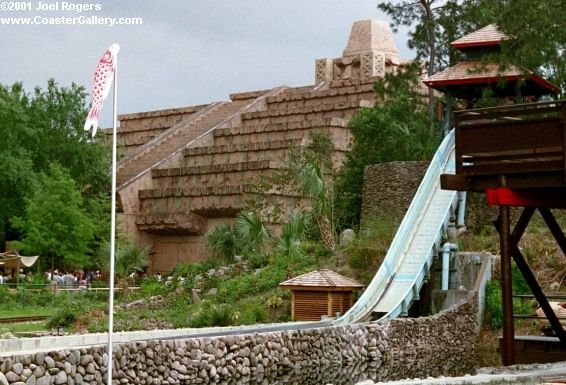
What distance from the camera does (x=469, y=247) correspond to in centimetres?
2820

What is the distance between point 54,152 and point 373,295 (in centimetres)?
2524

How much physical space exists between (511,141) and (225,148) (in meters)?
26.7

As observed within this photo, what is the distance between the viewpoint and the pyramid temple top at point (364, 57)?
5306 centimetres

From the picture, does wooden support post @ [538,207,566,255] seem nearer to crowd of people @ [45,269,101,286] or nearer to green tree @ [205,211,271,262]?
green tree @ [205,211,271,262]

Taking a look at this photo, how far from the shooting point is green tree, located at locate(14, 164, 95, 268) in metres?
39.2

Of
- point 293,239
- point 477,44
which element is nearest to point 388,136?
point 477,44

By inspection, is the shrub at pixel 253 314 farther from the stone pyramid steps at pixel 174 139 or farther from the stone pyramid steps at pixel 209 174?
the stone pyramid steps at pixel 174 139

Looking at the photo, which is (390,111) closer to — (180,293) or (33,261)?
(180,293)

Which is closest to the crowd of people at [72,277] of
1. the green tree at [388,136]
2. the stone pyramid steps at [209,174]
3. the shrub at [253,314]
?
the stone pyramid steps at [209,174]

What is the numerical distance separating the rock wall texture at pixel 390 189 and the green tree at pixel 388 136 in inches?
72.6

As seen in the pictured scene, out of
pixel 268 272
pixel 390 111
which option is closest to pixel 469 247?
pixel 268 272

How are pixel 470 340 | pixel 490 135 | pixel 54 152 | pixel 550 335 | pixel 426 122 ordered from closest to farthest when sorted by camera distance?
1. pixel 490 135
2. pixel 550 335
3. pixel 470 340
4. pixel 426 122
5. pixel 54 152

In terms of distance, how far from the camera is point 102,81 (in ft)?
45.6

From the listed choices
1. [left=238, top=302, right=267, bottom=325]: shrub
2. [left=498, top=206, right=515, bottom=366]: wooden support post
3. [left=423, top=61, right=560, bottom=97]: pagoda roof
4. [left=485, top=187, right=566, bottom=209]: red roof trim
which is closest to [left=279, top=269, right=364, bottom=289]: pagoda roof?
[left=238, top=302, right=267, bottom=325]: shrub
